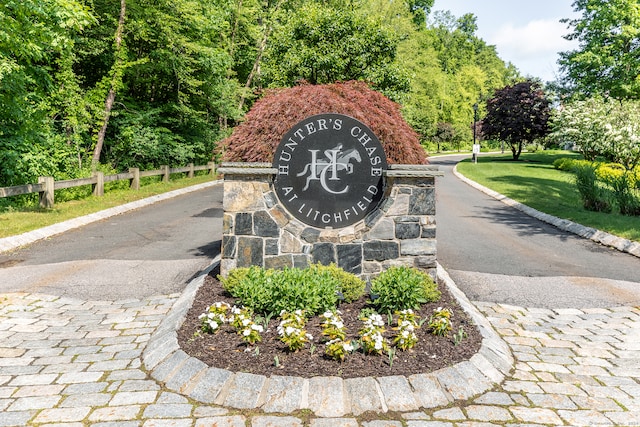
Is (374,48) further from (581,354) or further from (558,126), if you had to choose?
(558,126)

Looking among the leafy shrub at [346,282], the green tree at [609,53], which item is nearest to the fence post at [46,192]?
the leafy shrub at [346,282]

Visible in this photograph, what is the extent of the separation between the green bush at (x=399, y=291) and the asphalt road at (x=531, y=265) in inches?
66.7

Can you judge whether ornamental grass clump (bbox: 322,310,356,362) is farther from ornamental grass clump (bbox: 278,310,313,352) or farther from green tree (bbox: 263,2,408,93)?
green tree (bbox: 263,2,408,93)

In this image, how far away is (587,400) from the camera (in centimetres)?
406

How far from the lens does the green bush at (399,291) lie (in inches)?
217

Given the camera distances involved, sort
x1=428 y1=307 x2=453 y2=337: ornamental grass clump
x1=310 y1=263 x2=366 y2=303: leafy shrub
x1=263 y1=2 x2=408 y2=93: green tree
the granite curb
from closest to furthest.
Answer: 1. x1=428 y1=307 x2=453 y2=337: ornamental grass clump
2. x1=310 y1=263 x2=366 y2=303: leafy shrub
3. the granite curb
4. x1=263 y1=2 x2=408 y2=93: green tree

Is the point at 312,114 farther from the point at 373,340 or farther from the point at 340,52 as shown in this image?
the point at 340,52

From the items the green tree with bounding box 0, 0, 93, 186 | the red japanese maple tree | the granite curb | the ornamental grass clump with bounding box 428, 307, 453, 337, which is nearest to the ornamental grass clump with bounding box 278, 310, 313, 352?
the ornamental grass clump with bounding box 428, 307, 453, 337

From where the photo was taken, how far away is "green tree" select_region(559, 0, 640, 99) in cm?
3016

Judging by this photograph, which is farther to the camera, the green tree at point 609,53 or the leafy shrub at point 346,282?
the green tree at point 609,53

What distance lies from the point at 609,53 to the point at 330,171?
1359 inches

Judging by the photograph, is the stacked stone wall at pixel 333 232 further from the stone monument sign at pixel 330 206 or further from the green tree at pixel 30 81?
the green tree at pixel 30 81

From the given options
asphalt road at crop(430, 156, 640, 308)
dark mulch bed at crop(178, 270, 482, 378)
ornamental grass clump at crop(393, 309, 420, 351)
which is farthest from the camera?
asphalt road at crop(430, 156, 640, 308)

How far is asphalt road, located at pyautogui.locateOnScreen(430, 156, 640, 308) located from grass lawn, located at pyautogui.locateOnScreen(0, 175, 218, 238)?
32.0 feet
